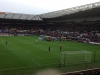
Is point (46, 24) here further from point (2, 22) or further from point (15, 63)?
point (15, 63)

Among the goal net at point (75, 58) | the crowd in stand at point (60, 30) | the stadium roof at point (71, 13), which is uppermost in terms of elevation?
the stadium roof at point (71, 13)

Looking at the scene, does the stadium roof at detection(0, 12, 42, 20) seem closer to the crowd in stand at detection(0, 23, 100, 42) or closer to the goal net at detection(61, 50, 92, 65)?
the crowd in stand at detection(0, 23, 100, 42)

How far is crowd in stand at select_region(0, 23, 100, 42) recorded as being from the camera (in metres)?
62.9

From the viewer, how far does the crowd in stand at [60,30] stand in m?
62.9

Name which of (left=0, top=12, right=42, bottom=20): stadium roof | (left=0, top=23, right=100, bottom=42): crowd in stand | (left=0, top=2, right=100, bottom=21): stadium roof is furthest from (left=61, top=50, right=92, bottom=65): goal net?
(left=0, top=12, right=42, bottom=20): stadium roof

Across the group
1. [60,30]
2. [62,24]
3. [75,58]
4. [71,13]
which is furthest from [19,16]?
[75,58]

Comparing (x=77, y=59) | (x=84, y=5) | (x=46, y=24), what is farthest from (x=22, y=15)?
(x=77, y=59)

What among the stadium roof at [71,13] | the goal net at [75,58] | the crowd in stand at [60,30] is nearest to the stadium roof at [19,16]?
the stadium roof at [71,13]

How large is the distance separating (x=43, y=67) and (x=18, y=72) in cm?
389

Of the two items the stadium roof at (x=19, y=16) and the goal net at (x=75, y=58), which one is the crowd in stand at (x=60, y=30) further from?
the goal net at (x=75, y=58)

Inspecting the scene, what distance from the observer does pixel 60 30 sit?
81.5 meters

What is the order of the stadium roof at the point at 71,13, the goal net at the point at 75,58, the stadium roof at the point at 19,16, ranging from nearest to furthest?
the goal net at the point at 75,58 < the stadium roof at the point at 71,13 < the stadium roof at the point at 19,16

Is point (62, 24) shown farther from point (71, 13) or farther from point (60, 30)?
point (71, 13)

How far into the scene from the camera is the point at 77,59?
83.5 feet
